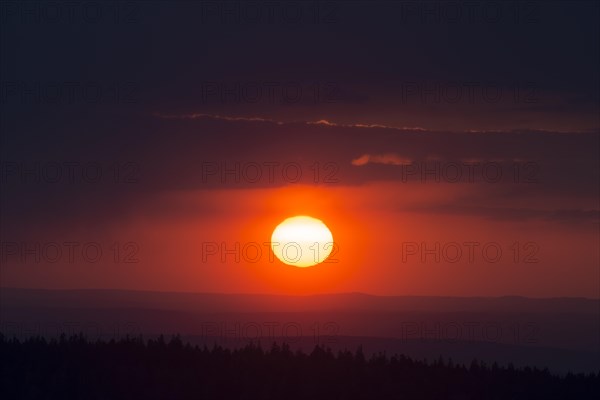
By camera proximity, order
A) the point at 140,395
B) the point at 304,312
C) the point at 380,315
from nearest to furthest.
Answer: the point at 140,395
the point at 304,312
the point at 380,315

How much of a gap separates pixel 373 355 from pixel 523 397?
14.3ft

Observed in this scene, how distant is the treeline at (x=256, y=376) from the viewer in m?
26.0

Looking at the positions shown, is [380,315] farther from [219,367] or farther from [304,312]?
[219,367]

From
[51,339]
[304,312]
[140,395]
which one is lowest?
[140,395]

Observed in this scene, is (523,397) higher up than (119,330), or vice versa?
(119,330)

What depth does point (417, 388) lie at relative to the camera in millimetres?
26453

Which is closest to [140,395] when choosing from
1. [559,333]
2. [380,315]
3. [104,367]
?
[104,367]

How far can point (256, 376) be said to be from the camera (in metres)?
26.5

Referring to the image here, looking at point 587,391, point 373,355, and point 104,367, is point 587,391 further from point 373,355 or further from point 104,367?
point 104,367

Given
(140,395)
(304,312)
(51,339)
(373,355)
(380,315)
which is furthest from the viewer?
(380,315)

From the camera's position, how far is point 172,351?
94.4 ft

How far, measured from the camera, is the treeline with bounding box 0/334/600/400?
2603 centimetres

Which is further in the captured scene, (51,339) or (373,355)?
(51,339)

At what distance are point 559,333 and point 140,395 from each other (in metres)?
84.3
